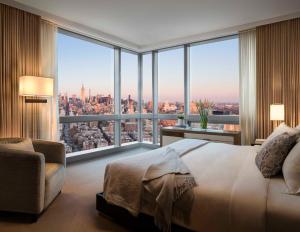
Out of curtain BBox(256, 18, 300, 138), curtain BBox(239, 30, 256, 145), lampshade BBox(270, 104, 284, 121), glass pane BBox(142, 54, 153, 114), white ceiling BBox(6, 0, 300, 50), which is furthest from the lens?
glass pane BBox(142, 54, 153, 114)

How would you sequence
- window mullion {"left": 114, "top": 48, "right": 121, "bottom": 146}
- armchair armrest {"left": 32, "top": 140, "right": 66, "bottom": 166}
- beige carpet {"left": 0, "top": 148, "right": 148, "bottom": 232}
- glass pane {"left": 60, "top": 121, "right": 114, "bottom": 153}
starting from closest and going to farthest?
beige carpet {"left": 0, "top": 148, "right": 148, "bottom": 232} < armchair armrest {"left": 32, "top": 140, "right": 66, "bottom": 166} < glass pane {"left": 60, "top": 121, "right": 114, "bottom": 153} < window mullion {"left": 114, "top": 48, "right": 121, "bottom": 146}

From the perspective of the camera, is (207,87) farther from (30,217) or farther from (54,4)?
(30,217)

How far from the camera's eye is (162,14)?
3691mm

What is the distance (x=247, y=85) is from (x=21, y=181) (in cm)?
395

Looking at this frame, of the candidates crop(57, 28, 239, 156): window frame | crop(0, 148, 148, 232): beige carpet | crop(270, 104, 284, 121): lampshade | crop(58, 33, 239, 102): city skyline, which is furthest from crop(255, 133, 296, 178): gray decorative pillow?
crop(58, 33, 239, 102): city skyline

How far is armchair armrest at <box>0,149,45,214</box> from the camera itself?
7.13 feet

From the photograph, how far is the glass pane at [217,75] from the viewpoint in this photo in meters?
4.61

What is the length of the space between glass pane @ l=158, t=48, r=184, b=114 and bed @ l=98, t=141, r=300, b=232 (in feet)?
11.4

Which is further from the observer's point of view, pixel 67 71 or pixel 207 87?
pixel 207 87

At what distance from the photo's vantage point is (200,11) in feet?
11.7

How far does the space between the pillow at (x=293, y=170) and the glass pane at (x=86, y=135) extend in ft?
12.6

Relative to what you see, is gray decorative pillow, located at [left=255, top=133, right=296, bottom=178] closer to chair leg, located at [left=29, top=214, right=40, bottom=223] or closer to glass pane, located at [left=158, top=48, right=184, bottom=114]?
chair leg, located at [left=29, top=214, right=40, bottom=223]

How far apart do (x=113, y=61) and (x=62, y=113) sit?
1.89 meters

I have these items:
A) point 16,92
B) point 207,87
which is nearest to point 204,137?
point 207,87
